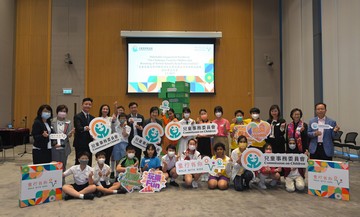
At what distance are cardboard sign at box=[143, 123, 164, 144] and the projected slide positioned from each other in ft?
22.1

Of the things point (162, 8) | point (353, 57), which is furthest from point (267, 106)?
point (162, 8)

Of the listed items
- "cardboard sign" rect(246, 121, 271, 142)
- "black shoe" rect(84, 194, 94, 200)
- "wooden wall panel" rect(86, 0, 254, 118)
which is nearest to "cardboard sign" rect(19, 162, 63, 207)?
"black shoe" rect(84, 194, 94, 200)

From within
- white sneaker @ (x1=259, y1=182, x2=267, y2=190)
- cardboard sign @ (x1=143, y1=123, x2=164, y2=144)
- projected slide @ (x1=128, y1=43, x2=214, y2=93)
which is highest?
projected slide @ (x1=128, y1=43, x2=214, y2=93)

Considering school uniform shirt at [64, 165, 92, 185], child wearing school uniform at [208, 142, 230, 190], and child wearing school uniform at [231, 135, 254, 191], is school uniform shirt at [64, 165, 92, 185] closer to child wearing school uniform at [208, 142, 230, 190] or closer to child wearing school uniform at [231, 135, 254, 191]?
child wearing school uniform at [208, 142, 230, 190]

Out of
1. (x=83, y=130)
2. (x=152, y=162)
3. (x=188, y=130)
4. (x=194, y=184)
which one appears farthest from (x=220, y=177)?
(x=83, y=130)

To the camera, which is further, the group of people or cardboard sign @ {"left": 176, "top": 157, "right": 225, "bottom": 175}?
cardboard sign @ {"left": 176, "top": 157, "right": 225, "bottom": 175}

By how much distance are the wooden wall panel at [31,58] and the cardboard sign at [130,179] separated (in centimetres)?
903

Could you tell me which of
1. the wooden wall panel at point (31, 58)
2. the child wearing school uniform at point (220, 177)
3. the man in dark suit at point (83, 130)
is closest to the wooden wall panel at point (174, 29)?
the wooden wall panel at point (31, 58)

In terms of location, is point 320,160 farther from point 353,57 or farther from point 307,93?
point 307,93

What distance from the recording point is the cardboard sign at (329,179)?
3893mm

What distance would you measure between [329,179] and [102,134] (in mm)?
3662

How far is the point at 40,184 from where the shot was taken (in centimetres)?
371

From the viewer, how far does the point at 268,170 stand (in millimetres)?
4551

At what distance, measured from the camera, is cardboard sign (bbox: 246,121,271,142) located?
4.73m
